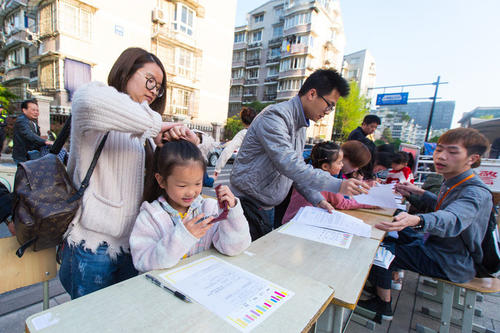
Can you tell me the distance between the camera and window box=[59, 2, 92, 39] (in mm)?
12703

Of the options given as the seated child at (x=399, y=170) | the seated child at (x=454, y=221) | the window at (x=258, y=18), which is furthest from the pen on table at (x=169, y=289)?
the window at (x=258, y=18)

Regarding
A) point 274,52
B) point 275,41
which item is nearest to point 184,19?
point 275,41

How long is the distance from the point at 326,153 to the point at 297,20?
3113 cm

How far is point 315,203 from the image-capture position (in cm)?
230

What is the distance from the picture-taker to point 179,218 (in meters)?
1.17

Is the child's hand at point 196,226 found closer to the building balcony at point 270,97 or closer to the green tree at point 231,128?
the green tree at point 231,128

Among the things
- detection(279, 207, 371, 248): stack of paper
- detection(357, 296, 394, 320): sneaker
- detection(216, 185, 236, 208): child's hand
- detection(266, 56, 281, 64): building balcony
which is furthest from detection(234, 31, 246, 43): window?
detection(216, 185, 236, 208): child's hand

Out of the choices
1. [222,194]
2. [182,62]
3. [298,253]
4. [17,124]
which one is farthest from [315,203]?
[182,62]

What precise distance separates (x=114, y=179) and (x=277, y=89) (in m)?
32.5

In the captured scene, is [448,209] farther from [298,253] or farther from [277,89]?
[277,89]

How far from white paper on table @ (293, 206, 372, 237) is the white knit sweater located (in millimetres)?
1301

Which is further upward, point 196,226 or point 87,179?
point 87,179

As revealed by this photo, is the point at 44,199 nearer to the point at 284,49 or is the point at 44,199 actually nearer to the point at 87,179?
the point at 87,179

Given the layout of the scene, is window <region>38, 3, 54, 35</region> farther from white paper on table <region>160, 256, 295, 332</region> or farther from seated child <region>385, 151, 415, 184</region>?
white paper on table <region>160, 256, 295, 332</region>
